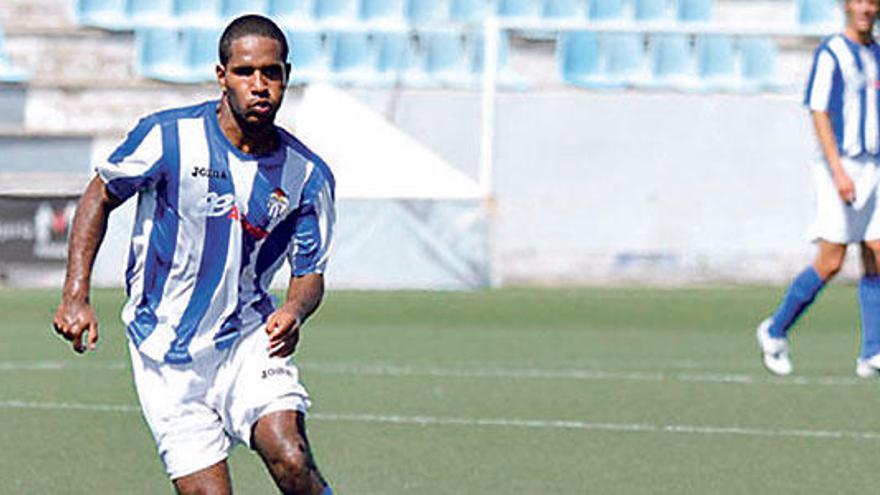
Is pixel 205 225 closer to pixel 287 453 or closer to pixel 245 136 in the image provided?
pixel 245 136

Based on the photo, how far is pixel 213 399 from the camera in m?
5.08

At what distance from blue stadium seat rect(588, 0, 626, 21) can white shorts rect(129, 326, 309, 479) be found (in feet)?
48.0

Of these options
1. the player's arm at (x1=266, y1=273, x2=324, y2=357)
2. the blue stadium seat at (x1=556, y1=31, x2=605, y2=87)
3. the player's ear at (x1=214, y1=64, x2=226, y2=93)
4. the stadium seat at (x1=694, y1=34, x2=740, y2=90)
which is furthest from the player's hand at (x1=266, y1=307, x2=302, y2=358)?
the stadium seat at (x1=694, y1=34, x2=740, y2=90)

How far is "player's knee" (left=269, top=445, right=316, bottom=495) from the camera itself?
490 centimetres

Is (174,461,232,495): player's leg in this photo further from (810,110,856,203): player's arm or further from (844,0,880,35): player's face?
(844,0,880,35): player's face

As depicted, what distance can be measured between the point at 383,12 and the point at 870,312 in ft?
33.9

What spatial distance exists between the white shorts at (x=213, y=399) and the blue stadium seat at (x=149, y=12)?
14651mm

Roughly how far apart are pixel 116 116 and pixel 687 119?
197 inches

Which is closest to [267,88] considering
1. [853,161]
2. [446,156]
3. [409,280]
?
[853,161]

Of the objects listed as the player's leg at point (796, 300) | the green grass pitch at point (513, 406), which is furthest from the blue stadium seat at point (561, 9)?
the player's leg at point (796, 300)

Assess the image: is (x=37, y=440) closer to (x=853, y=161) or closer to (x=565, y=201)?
(x=853, y=161)

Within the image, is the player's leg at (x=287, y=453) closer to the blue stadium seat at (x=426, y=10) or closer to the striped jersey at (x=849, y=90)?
the striped jersey at (x=849, y=90)

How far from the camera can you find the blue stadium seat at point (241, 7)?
63.0 ft

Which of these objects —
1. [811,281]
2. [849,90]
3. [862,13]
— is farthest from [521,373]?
[862,13]
